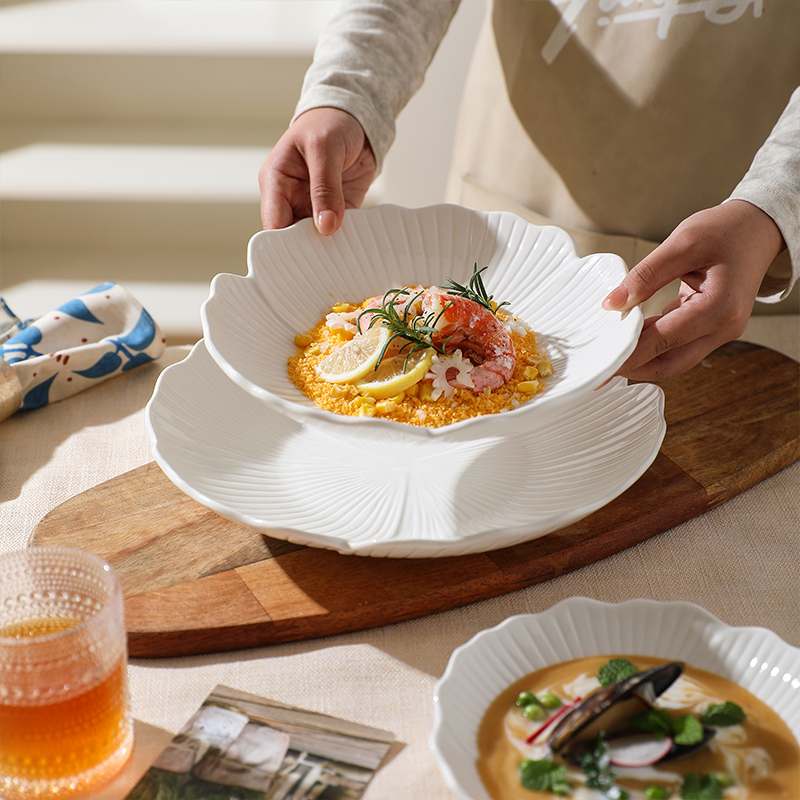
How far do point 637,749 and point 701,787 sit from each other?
0.05 m

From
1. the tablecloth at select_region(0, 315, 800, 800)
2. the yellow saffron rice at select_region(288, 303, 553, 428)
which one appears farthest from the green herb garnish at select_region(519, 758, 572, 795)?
the yellow saffron rice at select_region(288, 303, 553, 428)

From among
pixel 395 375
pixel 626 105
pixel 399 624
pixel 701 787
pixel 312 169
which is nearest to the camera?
pixel 701 787

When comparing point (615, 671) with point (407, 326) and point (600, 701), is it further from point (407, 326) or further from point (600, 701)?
point (407, 326)

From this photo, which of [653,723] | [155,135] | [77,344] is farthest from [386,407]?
[155,135]

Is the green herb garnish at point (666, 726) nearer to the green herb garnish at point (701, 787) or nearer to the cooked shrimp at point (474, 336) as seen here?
the green herb garnish at point (701, 787)

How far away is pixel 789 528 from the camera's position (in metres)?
1.08

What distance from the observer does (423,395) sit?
1026 millimetres

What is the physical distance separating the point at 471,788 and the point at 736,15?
135cm

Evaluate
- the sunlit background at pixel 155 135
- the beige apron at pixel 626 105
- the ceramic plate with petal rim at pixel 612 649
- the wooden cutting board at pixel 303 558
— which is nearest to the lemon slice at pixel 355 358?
the wooden cutting board at pixel 303 558

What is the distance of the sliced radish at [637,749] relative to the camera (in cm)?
66

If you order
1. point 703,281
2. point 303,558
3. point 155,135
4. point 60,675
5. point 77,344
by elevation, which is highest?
point 703,281

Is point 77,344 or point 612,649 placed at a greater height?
point 612,649

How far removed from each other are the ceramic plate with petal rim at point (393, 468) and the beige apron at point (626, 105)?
62 cm

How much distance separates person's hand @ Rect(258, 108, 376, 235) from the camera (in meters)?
1.27
